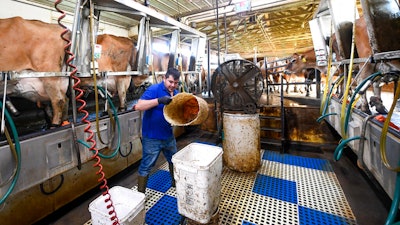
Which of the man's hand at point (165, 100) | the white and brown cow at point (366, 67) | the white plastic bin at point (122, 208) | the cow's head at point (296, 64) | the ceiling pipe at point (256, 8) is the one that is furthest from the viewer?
the cow's head at point (296, 64)

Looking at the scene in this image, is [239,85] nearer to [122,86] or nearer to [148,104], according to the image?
[148,104]

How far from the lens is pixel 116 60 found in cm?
326

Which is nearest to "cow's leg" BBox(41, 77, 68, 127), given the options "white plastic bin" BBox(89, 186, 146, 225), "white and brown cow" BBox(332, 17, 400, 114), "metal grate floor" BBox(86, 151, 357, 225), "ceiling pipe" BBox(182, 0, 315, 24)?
"white plastic bin" BBox(89, 186, 146, 225)

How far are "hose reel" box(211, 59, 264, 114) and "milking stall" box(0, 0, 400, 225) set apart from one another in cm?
2

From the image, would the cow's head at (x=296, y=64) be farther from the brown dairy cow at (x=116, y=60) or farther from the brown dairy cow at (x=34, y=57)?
the brown dairy cow at (x=34, y=57)

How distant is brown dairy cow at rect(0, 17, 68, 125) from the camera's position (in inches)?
81.5

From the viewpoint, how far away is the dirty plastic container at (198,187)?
163 centimetres

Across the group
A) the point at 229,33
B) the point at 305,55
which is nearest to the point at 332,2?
the point at 305,55

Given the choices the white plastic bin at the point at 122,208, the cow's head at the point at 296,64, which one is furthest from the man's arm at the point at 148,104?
the cow's head at the point at 296,64

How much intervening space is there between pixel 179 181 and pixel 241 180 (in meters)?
1.21

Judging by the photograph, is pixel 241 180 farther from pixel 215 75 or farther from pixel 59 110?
pixel 59 110

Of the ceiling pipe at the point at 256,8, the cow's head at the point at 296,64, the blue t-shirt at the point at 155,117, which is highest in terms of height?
the ceiling pipe at the point at 256,8

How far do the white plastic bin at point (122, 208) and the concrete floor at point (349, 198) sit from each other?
0.69m

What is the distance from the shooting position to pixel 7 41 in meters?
2.07
